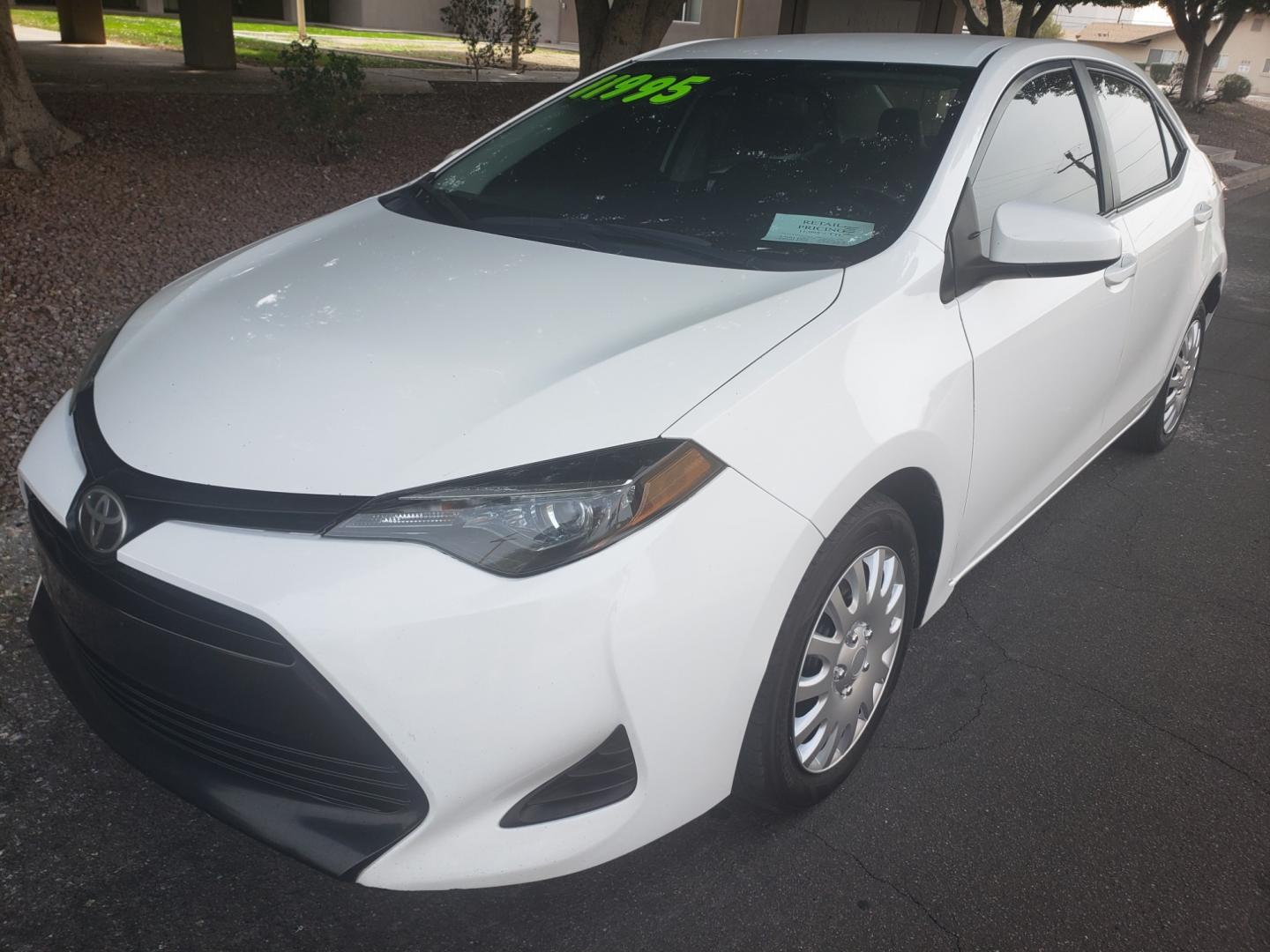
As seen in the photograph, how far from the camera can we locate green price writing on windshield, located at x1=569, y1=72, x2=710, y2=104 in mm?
3295

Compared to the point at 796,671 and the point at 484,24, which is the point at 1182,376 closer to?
the point at 796,671

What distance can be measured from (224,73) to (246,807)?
12005 mm

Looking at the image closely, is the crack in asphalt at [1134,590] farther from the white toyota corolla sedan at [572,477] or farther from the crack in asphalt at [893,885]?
the crack in asphalt at [893,885]

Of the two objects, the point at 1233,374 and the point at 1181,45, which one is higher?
the point at 1233,374

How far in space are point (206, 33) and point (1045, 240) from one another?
12106 mm

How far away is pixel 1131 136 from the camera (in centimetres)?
365

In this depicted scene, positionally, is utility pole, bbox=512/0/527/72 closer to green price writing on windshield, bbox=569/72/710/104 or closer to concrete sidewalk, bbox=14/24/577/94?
concrete sidewalk, bbox=14/24/577/94

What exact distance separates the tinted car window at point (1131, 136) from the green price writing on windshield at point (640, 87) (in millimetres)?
1354

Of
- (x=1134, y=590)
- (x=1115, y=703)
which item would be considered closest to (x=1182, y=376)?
(x=1134, y=590)

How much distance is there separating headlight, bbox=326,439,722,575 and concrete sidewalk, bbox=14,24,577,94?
918 cm

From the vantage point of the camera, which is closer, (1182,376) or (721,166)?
(721,166)

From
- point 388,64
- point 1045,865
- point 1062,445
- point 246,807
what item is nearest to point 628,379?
point 246,807

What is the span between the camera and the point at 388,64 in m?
14.6

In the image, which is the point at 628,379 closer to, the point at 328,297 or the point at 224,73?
the point at 328,297
